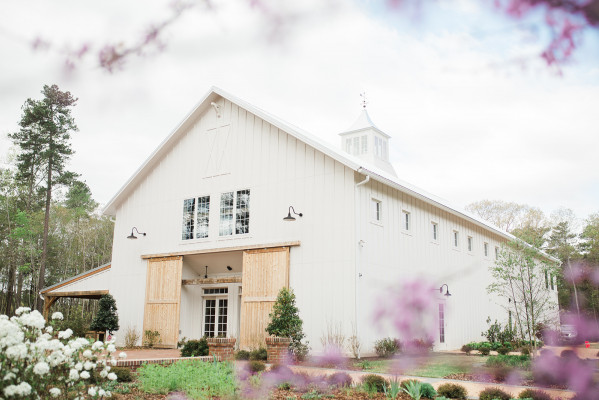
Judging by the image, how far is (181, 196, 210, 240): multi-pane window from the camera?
18.7m

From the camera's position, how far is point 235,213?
58.7ft

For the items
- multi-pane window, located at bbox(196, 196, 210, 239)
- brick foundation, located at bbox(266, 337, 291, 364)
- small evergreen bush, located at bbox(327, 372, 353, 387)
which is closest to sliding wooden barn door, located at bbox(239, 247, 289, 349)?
brick foundation, located at bbox(266, 337, 291, 364)

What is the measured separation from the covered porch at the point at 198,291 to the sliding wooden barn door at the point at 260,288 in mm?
50

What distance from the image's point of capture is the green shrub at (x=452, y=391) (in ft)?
26.7

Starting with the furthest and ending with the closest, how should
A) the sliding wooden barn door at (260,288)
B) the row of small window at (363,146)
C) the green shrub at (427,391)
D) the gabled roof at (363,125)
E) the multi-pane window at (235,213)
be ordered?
the gabled roof at (363,125), the row of small window at (363,146), the multi-pane window at (235,213), the sliding wooden barn door at (260,288), the green shrub at (427,391)

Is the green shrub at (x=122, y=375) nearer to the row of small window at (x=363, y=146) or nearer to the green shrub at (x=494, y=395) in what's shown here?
the green shrub at (x=494, y=395)

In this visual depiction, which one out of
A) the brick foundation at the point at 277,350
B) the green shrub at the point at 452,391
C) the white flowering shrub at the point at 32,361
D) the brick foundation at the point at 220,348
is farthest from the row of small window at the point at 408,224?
the white flowering shrub at the point at 32,361

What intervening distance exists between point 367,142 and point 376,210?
501 inches

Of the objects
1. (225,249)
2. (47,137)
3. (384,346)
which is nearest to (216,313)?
(225,249)

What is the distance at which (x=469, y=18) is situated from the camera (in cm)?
121

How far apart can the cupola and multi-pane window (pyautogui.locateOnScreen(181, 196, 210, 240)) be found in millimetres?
11817

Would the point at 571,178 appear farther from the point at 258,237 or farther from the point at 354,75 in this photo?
the point at 258,237

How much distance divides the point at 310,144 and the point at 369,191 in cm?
229

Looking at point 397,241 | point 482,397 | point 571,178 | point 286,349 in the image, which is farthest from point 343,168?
point 571,178
